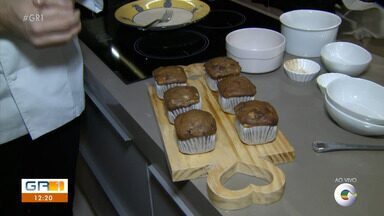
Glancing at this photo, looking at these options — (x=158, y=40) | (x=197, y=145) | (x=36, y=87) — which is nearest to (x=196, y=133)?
(x=197, y=145)

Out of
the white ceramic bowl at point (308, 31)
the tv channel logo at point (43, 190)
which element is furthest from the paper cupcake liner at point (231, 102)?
the tv channel logo at point (43, 190)

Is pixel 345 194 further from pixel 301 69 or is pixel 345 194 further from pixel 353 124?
pixel 301 69

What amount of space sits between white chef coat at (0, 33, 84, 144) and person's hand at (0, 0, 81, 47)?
0.07m

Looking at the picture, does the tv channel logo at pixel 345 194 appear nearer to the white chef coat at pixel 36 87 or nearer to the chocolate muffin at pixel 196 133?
the chocolate muffin at pixel 196 133

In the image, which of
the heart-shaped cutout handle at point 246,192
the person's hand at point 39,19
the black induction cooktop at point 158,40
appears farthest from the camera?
the black induction cooktop at point 158,40

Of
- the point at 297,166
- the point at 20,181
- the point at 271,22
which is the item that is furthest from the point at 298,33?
the point at 20,181

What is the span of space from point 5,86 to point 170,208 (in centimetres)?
36

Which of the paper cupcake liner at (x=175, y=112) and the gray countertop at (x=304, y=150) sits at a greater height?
the paper cupcake liner at (x=175, y=112)

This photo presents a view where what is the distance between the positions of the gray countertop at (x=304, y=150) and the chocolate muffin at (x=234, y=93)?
68 millimetres

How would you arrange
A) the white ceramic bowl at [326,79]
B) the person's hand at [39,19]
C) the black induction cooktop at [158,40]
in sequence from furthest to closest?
the black induction cooktop at [158,40] → the white ceramic bowl at [326,79] → the person's hand at [39,19]

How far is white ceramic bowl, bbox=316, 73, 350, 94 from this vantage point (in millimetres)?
626

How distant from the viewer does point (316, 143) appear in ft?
1.66

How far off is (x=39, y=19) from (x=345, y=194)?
1.59 feet

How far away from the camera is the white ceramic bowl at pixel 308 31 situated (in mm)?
708
